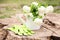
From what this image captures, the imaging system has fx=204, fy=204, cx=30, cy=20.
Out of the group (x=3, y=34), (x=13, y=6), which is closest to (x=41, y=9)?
(x=3, y=34)

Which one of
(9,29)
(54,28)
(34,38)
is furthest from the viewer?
(54,28)

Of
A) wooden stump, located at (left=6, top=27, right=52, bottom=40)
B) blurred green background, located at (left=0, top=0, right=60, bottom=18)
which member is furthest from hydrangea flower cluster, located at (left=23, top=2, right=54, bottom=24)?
blurred green background, located at (left=0, top=0, right=60, bottom=18)

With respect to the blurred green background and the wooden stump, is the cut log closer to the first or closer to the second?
the wooden stump

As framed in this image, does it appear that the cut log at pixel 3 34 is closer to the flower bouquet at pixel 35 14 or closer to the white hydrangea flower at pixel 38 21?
the flower bouquet at pixel 35 14

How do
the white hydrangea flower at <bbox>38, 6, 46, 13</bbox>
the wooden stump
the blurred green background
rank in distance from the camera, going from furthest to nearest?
the blurred green background, the white hydrangea flower at <bbox>38, 6, 46, 13</bbox>, the wooden stump

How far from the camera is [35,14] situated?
2.67m

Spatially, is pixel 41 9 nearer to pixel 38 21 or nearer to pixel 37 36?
pixel 38 21

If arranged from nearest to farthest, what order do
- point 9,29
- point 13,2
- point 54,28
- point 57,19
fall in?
1. point 9,29
2. point 54,28
3. point 57,19
4. point 13,2

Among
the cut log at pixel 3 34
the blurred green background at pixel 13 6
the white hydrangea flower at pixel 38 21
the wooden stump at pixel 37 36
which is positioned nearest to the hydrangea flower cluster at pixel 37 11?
the white hydrangea flower at pixel 38 21

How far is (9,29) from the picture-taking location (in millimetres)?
2547

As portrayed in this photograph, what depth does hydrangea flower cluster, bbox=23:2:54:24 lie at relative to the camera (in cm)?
260

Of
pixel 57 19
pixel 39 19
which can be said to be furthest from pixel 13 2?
pixel 39 19

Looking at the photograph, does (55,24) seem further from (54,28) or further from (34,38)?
(34,38)

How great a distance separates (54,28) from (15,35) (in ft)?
2.08
